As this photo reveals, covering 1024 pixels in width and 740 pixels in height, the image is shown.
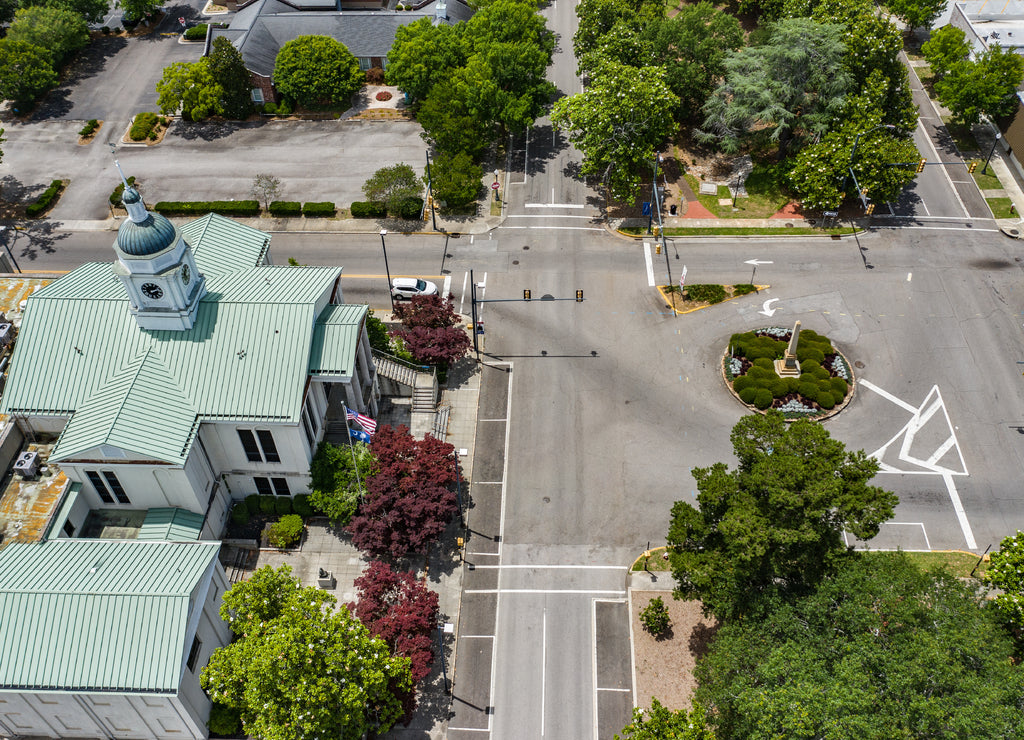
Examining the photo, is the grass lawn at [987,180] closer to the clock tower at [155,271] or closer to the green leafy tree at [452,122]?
the green leafy tree at [452,122]

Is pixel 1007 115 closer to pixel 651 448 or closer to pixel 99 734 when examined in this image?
pixel 651 448

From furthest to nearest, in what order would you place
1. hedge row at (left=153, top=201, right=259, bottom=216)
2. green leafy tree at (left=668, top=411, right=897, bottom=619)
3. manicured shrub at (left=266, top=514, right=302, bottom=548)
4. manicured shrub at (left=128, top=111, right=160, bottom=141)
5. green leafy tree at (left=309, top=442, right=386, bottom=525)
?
1. manicured shrub at (left=128, top=111, right=160, bottom=141)
2. hedge row at (left=153, top=201, right=259, bottom=216)
3. manicured shrub at (left=266, top=514, right=302, bottom=548)
4. green leafy tree at (left=309, top=442, right=386, bottom=525)
5. green leafy tree at (left=668, top=411, right=897, bottom=619)

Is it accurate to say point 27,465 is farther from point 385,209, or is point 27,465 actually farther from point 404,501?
point 385,209

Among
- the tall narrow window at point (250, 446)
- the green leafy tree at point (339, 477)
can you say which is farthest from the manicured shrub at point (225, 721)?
the tall narrow window at point (250, 446)

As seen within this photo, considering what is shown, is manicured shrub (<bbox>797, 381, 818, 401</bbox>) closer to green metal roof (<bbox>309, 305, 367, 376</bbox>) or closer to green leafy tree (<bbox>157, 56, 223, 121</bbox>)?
green metal roof (<bbox>309, 305, 367, 376</bbox>)

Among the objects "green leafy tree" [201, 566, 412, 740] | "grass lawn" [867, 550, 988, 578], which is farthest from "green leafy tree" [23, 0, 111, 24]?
"grass lawn" [867, 550, 988, 578]
